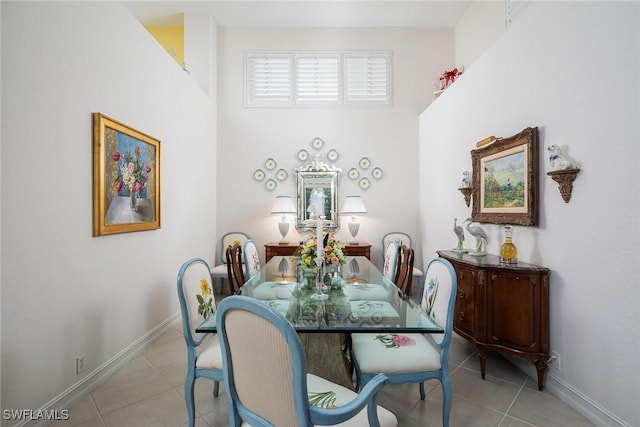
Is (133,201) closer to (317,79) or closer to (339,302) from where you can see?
(339,302)

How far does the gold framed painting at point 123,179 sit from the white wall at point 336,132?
1.73 meters

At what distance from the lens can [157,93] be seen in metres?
2.88

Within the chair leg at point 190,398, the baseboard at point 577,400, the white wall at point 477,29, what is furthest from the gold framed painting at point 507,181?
the chair leg at point 190,398

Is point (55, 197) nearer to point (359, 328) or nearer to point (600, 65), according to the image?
point (359, 328)

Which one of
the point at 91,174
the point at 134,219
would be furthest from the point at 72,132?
the point at 134,219

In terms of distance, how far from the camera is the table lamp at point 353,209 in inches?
167

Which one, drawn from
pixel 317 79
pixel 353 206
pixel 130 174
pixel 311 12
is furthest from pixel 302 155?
pixel 130 174

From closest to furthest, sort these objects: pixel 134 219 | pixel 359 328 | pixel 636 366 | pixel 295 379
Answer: pixel 295 379 → pixel 359 328 → pixel 636 366 → pixel 134 219

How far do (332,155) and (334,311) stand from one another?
3245 millimetres

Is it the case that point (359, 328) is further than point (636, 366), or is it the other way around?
point (636, 366)

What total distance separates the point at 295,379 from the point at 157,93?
305 cm

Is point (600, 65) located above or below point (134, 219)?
above

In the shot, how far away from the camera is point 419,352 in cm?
163

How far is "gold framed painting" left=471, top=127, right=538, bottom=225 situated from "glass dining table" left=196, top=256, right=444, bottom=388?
121 cm
